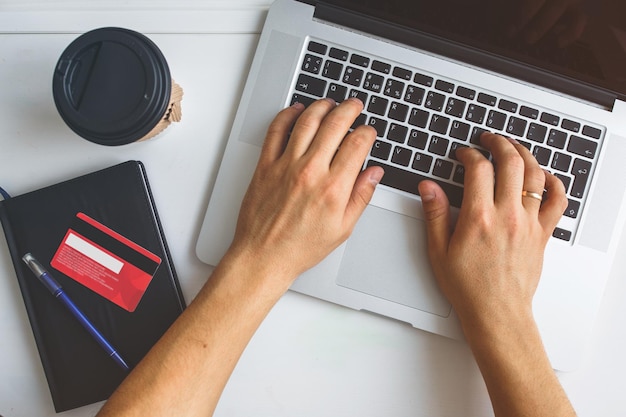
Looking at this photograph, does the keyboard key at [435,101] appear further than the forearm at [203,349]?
Yes

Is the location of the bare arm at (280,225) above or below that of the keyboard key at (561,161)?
below

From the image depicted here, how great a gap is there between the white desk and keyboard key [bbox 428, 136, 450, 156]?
9.0 inches

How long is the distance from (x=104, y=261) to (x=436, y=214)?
1.41 ft

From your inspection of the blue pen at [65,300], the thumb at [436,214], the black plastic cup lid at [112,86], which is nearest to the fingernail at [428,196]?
the thumb at [436,214]

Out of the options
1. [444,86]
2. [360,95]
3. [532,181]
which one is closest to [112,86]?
[360,95]

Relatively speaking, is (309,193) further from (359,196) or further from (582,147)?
(582,147)

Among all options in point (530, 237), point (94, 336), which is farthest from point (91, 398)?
point (530, 237)

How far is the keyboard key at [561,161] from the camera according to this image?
2.28 ft

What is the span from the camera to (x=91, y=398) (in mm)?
699

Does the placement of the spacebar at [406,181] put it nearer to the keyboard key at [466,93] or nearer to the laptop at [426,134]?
the laptop at [426,134]

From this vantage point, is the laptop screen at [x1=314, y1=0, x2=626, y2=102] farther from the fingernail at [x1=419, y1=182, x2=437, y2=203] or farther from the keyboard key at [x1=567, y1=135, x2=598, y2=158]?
the fingernail at [x1=419, y1=182, x2=437, y2=203]

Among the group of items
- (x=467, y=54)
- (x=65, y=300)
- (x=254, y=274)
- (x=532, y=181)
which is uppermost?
(x=467, y=54)

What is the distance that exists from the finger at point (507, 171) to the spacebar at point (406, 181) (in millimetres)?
49

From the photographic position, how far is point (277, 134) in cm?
68
